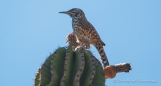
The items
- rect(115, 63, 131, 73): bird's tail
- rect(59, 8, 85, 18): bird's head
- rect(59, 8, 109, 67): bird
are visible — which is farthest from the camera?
rect(59, 8, 85, 18): bird's head

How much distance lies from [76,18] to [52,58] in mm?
2733

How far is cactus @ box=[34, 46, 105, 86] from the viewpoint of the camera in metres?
3.72

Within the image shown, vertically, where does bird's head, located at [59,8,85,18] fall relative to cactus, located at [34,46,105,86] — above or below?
above

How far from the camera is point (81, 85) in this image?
12.5 ft

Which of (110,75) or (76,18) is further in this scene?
(76,18)

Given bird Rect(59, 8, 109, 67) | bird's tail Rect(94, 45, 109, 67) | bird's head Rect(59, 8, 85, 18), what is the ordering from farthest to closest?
1. bird's head Rect(59, 8, 85, 18)
2. bird Rect(59, 8, 109, 67)
3. bird's tail Rect(94, 45, 109, 67)

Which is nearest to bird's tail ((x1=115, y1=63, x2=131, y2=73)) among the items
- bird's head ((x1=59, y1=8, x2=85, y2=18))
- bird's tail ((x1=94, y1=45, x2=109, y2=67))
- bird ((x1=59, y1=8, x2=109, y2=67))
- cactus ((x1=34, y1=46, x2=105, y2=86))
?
cactus ((x1=34, y1=46, x2=105, y2=86))

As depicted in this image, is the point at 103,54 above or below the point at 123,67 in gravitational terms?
above

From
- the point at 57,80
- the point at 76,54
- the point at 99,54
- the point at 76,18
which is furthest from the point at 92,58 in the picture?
the point at 76,18

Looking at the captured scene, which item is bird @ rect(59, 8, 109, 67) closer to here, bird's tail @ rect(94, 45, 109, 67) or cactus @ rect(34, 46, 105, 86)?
bird's tail @ rect(94, 45, 109, 67)

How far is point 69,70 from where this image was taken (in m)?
3.83

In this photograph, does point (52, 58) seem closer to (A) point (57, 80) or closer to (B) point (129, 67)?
(A) point (57, 80)

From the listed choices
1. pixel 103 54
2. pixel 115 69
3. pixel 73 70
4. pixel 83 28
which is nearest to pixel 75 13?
pixel 83 28

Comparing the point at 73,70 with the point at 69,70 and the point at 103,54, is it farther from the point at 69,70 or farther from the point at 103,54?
the point at 103,54
